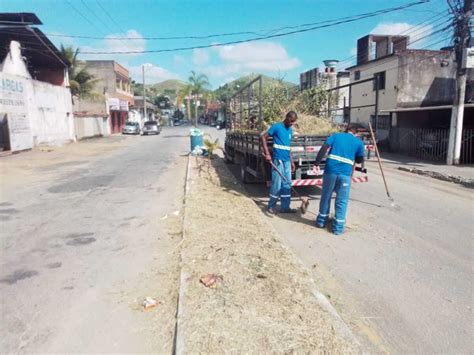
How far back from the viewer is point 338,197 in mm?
5949

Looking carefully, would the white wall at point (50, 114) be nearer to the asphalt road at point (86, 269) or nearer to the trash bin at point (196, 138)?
the trash bin at point (196, 138)

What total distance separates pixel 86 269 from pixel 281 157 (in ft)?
12.6

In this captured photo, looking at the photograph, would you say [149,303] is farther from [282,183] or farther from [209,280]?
[282,183]

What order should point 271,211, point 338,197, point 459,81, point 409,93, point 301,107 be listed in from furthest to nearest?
1. point 409,93
2. point 459,81
3. point 301,107
4. point 271,211
5. point 338,197

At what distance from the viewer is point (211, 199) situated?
8125 mm

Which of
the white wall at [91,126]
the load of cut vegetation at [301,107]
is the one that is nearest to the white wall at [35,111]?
the white wall at [91,126]

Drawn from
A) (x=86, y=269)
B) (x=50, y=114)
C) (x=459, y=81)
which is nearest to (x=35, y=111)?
(x=50, y=114)

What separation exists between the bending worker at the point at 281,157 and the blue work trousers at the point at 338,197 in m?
1.11

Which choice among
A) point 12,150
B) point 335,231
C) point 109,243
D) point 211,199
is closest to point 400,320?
point 335,231

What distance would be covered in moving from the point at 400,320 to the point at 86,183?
31.6 ft

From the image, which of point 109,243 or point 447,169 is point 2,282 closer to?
point 109,243

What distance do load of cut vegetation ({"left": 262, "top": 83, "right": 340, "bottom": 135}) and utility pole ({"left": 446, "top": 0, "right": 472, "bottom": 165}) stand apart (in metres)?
6.80

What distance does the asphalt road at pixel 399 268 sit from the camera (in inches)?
131

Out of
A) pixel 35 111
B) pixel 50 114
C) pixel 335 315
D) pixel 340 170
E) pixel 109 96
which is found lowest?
pixel 335 315
